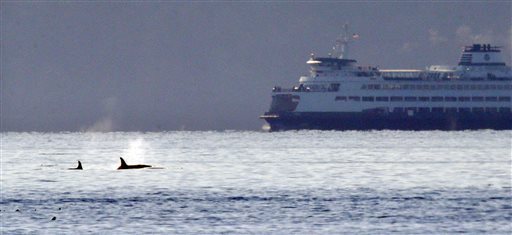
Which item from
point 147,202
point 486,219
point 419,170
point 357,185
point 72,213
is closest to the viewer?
point 486,219

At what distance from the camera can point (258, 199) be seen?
215 feet

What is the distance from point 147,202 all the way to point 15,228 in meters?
13.2

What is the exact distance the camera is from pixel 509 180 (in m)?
80.7

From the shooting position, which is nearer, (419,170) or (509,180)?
(509,180)

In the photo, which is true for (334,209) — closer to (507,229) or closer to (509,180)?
(507,229)

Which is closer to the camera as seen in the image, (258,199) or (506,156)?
(258,199)

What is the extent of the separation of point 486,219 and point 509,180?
27000mm

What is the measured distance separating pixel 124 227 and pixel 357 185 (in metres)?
26.4

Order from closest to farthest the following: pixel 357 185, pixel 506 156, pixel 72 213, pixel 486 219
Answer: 1. pixel 486 219
2. pixel 72 213
3. pixel 357 185
4. pixel 506 156

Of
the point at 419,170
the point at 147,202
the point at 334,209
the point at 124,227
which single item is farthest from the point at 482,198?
the point at 419,170

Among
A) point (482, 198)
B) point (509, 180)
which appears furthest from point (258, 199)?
point (509, 180)

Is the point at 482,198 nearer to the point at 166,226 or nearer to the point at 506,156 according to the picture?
the point at 166,226

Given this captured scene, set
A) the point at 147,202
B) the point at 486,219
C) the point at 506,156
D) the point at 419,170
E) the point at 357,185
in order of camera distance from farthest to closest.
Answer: the point at 506,156 → the point at 419,170 → the point at 357,185 → the point at 147,202 → the point at 486,219

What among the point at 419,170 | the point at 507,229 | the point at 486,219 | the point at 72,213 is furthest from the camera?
the point at 419,170
